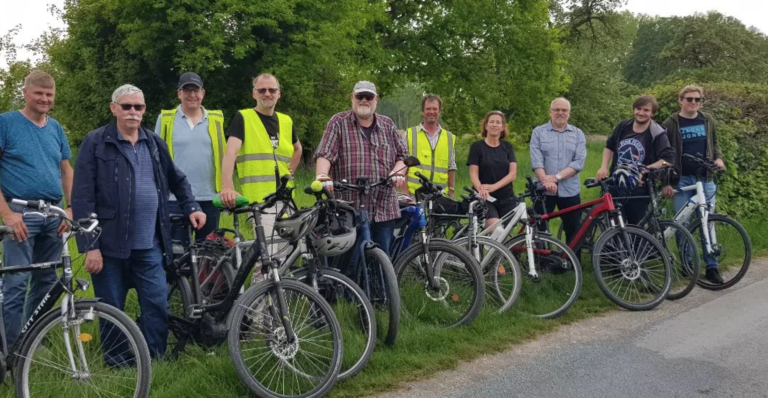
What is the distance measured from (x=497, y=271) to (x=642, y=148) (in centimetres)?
265

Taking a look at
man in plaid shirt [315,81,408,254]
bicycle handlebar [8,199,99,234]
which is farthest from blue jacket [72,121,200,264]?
man in plaid shirt [315,81,408,254]

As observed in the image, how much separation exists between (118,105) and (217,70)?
1953 centimetres

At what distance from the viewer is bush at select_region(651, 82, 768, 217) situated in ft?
32.2

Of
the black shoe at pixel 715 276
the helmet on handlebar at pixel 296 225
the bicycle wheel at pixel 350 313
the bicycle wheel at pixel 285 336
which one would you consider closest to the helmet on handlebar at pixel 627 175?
the black shoe at pixel 715 276

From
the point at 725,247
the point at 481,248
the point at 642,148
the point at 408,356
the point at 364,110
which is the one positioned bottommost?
the point at 408,356

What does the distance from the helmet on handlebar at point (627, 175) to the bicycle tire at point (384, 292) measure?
338cm

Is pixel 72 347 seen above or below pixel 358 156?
below

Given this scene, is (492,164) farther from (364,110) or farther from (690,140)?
(690,140)

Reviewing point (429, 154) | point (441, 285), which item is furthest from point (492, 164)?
point (441, 285)

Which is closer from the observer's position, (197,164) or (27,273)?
(27,273)

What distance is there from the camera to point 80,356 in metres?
3.64

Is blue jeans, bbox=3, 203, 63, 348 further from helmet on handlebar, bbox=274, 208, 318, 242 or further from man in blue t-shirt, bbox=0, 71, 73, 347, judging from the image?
helmet on handlebar, bbox=274, 208, 318, 242

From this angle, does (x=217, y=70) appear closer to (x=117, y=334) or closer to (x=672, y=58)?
(x=117, y=334)

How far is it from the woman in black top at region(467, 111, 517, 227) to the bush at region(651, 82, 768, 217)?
447 centimetres
